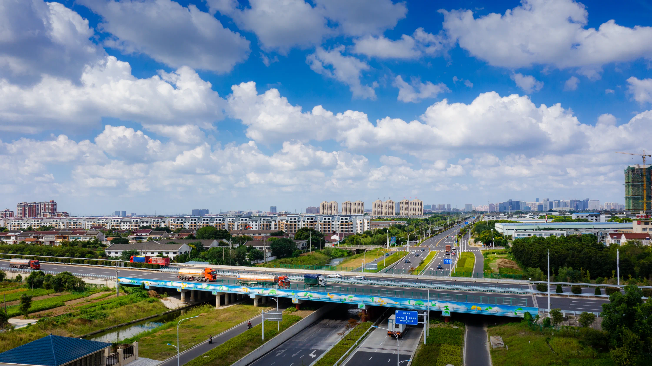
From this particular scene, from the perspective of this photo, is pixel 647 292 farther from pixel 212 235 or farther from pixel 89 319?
pixel 212 235

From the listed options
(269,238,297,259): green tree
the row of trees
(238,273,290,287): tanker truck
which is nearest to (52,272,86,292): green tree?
(238,273,290,287): tanker truck

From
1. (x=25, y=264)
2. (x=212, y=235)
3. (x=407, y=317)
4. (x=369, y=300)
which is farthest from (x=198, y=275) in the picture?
(x=212, y=235)

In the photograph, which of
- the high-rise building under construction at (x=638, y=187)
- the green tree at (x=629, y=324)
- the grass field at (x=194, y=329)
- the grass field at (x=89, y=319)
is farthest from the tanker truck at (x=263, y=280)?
the high-rise building under construction at (x=638, y=187)

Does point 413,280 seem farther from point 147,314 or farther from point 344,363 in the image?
point 147,314

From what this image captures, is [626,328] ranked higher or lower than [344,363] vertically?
higher

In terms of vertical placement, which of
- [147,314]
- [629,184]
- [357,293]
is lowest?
[147,314]

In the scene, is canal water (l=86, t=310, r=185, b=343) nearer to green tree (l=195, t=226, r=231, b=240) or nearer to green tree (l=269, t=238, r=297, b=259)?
green tree (l=269, t=238, r=297, b=259)

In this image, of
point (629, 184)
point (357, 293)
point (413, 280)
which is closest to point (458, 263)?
point (413, 280)
